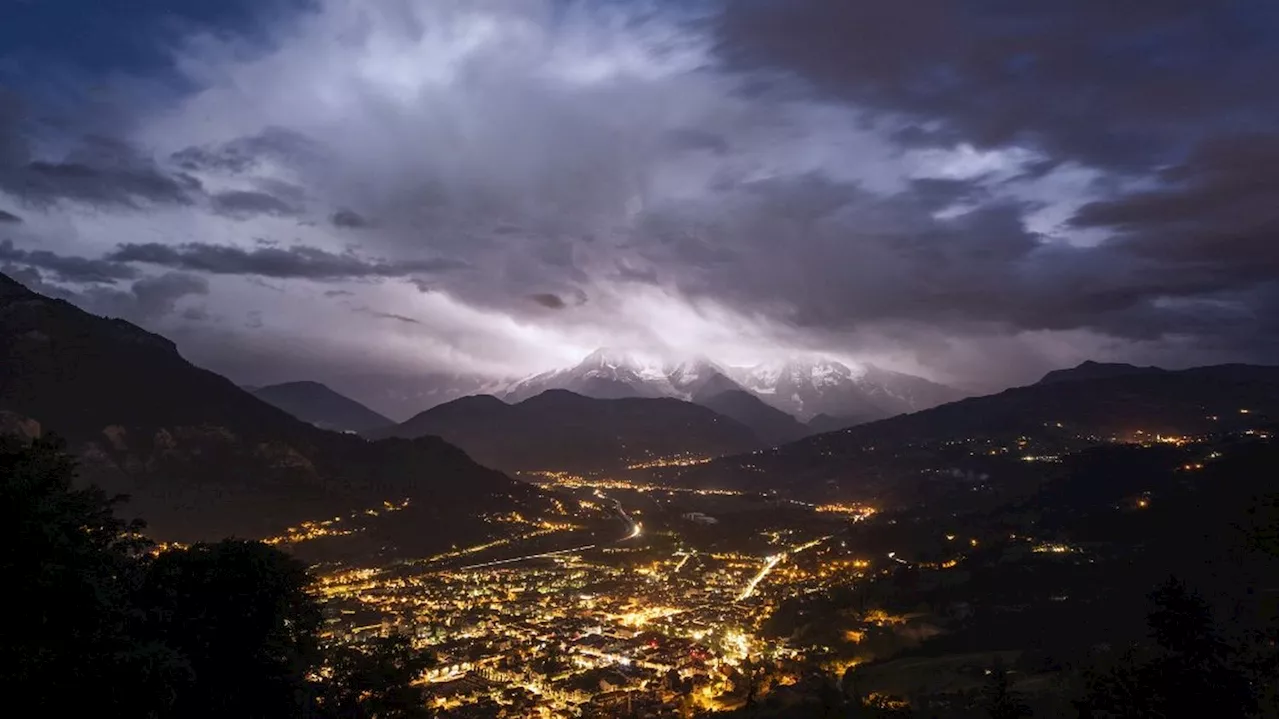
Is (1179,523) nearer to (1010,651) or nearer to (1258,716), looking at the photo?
(1010,651)

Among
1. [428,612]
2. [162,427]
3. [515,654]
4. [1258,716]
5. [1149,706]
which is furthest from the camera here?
[162,427]

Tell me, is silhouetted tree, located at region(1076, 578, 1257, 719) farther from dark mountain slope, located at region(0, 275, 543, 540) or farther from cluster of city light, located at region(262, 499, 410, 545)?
dark mountain slope, located at region(0, 275, 543, 540)

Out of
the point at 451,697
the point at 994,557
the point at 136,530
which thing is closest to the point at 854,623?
the point at 994,557

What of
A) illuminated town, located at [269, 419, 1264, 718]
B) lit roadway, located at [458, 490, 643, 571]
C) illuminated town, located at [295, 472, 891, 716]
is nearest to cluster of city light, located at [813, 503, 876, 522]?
illuminated town, located at [269, 419, 1264, 718]

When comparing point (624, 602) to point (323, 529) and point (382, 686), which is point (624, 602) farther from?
point (382, 686)

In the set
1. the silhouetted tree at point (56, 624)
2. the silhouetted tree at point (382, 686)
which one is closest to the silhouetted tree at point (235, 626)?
the silhouetted tree at point (382, 686)

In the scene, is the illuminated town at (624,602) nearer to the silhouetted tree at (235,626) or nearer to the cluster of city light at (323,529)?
the cluster of city light at (323,529)

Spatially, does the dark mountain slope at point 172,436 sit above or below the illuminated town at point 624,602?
above

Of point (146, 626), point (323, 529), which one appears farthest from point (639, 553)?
point (146, 626)
